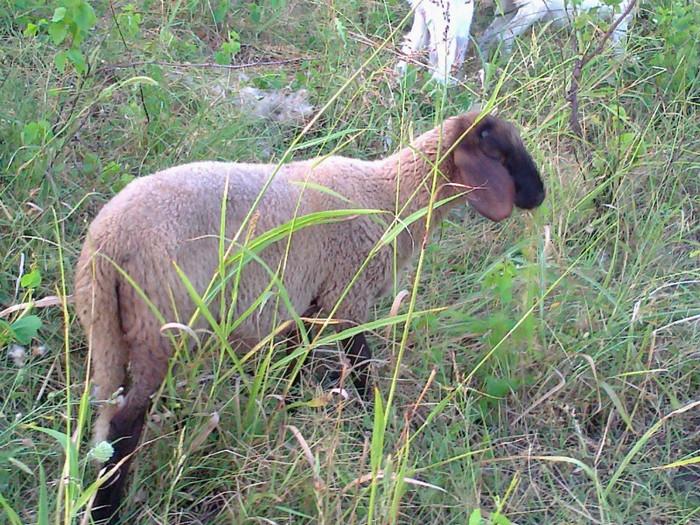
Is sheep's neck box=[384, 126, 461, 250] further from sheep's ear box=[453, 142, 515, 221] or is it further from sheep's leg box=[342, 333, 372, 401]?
sheep's leg box=[342, 333, 372, 401]

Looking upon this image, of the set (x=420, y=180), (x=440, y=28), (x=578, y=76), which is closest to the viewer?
(x=420, y=180)

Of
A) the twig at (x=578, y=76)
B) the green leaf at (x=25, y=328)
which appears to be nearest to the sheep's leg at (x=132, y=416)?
the green leaf at (x=25, y=328)

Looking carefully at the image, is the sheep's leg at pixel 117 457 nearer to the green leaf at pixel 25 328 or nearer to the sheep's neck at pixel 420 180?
the green leaf at pixel 25 328

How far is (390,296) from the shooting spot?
3.26m

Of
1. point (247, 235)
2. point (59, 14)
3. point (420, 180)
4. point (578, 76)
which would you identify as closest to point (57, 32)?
point (59, 14)

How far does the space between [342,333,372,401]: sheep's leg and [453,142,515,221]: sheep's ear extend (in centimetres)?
58

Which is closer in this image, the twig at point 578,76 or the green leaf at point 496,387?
the green leaf at point 496,387

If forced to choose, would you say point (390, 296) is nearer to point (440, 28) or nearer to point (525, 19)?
point (440, 28)

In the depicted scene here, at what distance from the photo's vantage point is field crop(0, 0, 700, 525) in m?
2.30

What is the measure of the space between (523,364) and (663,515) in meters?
0.63

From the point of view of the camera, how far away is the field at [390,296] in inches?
90.7

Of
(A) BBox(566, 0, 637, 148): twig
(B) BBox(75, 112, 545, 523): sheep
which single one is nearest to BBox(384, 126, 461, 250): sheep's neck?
(B) BBox(75, 112, 545, 523): sheep

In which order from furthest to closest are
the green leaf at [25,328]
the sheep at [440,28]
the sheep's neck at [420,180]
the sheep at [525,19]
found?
the sheep at [525,19], the sheep at [440,28], the sheep's neck at [420,180], the green leaf at [25,328]

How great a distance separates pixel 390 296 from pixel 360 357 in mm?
437
